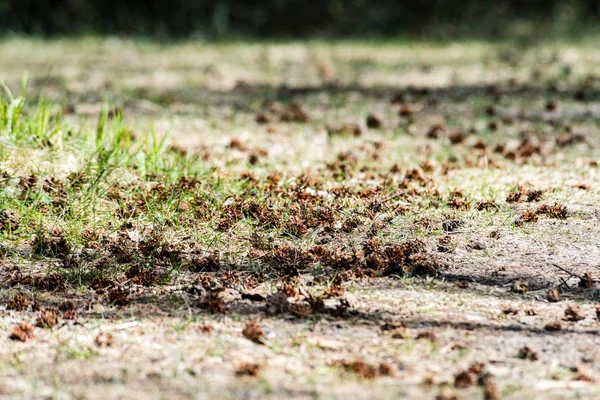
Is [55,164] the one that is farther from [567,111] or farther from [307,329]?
[567,111]

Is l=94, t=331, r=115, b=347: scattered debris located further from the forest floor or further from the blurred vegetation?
the blurred vegetation

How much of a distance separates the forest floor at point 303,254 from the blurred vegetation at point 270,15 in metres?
5.35

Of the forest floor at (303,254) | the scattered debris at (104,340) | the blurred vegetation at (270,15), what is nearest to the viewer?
the forest floor at (303,254)

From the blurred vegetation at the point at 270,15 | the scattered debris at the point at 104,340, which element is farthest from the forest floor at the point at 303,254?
the blurred vegetation at the point at 270,15

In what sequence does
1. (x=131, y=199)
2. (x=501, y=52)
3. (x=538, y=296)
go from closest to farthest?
(x=538, y=296), (x=131, y=199), (x=501, y=52)

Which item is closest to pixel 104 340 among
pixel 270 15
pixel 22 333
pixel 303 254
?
pixel 22 333

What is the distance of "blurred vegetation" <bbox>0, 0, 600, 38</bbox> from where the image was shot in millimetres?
11961

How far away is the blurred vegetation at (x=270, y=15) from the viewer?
1196 cm

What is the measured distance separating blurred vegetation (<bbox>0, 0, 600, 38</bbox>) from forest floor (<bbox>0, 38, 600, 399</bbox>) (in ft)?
17.6

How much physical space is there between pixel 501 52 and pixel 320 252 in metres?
6.71

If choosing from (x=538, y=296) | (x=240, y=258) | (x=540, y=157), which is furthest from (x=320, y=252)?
(x=540, y=157)

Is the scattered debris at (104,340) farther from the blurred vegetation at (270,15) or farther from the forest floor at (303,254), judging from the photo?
the blurred vegetation at (270,15)

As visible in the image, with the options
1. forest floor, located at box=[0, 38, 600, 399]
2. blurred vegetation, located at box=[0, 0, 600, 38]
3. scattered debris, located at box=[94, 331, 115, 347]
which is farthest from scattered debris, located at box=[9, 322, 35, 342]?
blurred vegetation, located at box=[0, 0, 600, 38]

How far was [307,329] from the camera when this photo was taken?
9.81 ft
